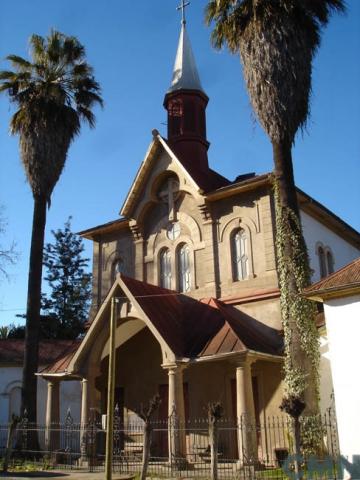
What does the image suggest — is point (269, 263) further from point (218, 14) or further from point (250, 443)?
point (218, 14)

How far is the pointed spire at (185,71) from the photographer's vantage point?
28.5 metres

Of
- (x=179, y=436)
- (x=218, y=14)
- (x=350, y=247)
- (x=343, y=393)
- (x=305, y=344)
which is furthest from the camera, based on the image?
(x=350, y=247)

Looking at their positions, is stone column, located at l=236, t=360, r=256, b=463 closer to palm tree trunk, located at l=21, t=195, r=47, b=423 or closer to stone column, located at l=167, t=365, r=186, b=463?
stone column, located at l=167, t=365, r=186, b=463

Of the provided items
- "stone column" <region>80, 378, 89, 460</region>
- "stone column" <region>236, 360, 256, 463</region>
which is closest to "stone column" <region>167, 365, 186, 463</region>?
"stone column" <region>236, 360, 256, 463</region>

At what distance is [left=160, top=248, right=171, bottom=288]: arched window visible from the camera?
2433cm

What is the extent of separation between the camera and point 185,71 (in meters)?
29.4

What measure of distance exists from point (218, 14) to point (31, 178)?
10.0 meters

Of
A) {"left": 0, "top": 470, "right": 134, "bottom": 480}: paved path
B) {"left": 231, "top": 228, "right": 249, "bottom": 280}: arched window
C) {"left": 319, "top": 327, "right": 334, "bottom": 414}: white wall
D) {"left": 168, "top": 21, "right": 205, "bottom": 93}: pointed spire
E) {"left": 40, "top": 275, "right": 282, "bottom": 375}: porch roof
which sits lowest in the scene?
{"left": 0, "top": 470, "right": 134, "bottom": 480}: paved path

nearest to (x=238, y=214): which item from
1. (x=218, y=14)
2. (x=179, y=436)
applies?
(x=218, y=14)

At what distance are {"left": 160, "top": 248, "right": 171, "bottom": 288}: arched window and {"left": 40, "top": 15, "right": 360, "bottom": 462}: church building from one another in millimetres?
45

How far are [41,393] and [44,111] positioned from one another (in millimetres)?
12364

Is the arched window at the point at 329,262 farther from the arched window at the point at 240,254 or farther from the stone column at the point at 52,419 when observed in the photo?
the stone column at the point at 52,419

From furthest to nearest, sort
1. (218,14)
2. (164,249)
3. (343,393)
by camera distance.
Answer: (164,249), (218,14), (343,393)

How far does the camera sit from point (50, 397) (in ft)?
70.8
